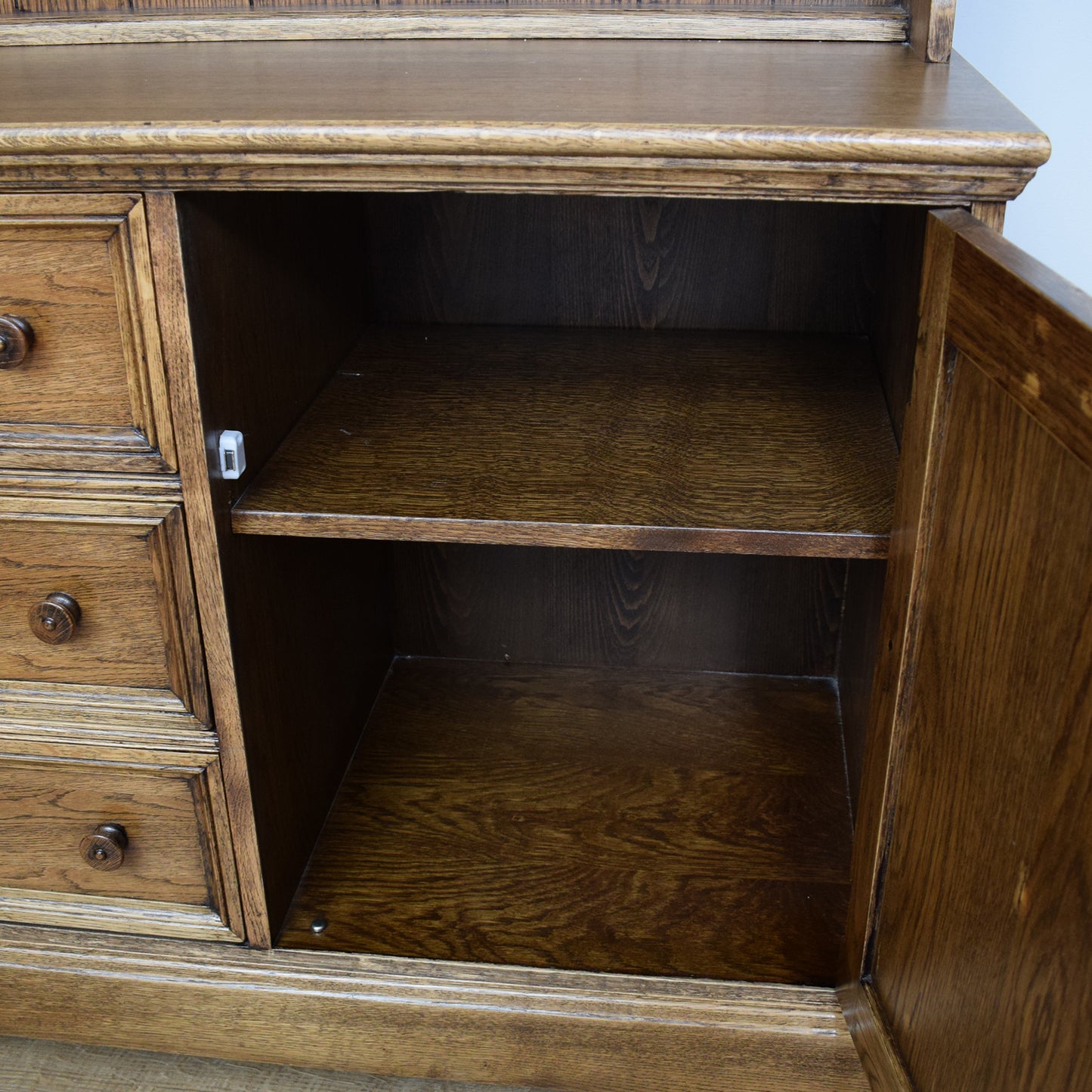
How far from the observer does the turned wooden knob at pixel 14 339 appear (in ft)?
2.41

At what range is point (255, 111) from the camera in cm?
69

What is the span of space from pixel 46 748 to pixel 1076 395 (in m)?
0.76

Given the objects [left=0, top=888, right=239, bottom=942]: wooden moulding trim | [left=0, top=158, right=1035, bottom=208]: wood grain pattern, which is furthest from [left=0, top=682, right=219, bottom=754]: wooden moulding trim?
[left=0, top=158, right=1035, bottom=208]: wood grain pattern

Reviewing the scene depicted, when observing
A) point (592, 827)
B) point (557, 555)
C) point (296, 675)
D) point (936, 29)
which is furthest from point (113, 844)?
point (936, 29)

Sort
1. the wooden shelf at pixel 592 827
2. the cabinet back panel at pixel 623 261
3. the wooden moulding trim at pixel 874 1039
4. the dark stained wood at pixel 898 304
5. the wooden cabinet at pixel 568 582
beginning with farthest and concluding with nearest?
the cabinet back panel at pixel 623 261, the wooden shelf at pixel 592 827, the dark stained wood at pixel 898 304, the wooden moulding trim at pixel 874 1039, the wooden cabinet at pixel 568 582

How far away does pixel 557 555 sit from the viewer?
1.24m

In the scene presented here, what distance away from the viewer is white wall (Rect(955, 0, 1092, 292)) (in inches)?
42.6

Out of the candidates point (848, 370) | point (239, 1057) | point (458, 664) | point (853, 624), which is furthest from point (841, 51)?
point (239, 1057)

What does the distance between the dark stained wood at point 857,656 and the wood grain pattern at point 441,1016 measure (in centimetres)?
20

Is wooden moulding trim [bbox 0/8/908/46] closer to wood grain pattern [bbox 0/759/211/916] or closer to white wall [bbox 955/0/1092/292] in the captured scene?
white wall [bbox 955/0/1092/292]

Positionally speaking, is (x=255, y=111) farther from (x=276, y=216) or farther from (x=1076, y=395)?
(x=1076, y=395)

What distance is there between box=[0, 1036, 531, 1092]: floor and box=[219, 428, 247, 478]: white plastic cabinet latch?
0.55 m

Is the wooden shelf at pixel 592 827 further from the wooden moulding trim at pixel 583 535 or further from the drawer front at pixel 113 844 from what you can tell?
the wooden moulding trim at pixel 583 535

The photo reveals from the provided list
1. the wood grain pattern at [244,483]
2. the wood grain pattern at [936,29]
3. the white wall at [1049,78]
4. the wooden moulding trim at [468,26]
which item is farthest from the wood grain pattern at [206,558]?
the white wall at [1049,78]
